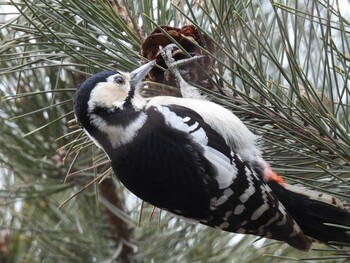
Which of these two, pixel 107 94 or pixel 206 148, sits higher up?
pixel 107 94

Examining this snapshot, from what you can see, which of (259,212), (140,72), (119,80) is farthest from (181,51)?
(259,212)

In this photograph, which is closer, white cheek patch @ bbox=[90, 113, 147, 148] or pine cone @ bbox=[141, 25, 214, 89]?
pine cone @ bbox=[141, 25, 214, 89]

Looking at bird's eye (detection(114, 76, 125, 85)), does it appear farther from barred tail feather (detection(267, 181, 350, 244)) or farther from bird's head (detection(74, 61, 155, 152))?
barred tail feather (detection(267, 181, 350, 244))

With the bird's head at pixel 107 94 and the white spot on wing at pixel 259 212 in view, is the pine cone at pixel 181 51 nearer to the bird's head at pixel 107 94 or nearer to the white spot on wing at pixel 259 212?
the bird's head at pixel 107 94

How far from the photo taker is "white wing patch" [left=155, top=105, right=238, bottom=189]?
5.28 feet

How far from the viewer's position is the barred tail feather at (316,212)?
1.42m

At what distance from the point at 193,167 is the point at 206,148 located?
66 millimetres

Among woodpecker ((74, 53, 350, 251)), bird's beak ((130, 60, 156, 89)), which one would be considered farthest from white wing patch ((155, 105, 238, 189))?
bird's beak ((130, 60, 156, 89))

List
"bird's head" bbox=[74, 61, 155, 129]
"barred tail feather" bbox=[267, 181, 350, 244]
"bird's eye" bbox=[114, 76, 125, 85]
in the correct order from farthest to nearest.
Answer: "bird's eye" bbox=[114, 76, 125, 85]
"bird's head" bbox=[74, 61, 155, 129]
"barred tail feather" bbox=[267, 181, 350, 244]

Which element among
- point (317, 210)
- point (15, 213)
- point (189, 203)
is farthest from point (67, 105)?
point (317, 210)

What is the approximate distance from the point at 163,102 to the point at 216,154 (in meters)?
0.17

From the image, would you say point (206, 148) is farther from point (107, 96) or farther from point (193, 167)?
point (107, 96)

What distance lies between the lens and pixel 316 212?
1.53 meters

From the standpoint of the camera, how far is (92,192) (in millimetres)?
2148
